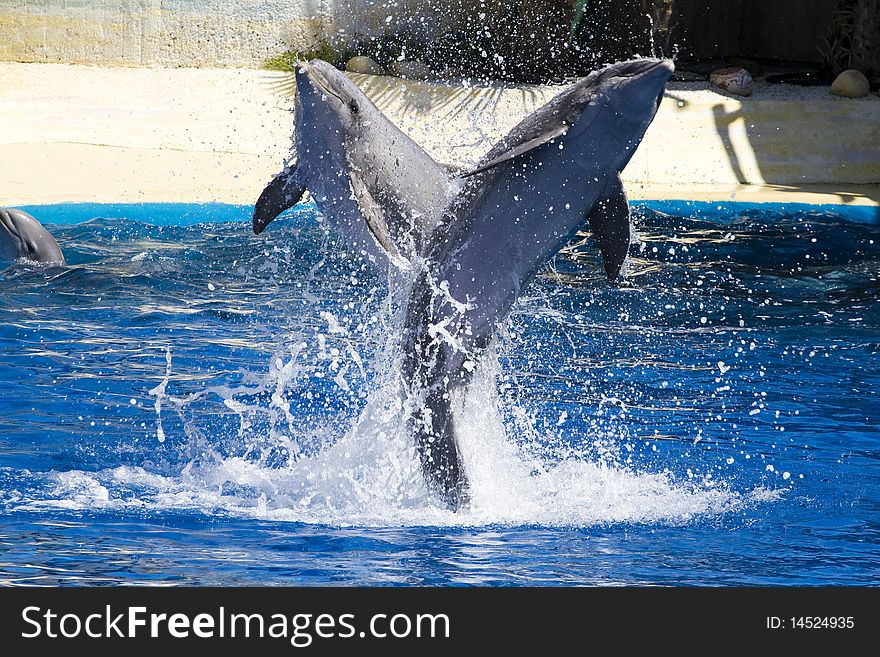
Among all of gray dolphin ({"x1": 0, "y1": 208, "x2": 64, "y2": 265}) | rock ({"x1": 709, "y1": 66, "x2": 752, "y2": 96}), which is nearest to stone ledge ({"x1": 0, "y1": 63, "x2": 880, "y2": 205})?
rock ({"x1": 709, "y1": 66, "x2": 752, "y2": 96})

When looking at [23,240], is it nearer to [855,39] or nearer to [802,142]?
[802,142]

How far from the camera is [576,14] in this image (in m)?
16.4

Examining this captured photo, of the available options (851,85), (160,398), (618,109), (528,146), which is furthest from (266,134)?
(618,109)

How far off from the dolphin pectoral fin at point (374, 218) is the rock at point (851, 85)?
11648 millimetres

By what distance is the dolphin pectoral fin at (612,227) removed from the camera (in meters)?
5.26

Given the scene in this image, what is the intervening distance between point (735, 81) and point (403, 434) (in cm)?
1134

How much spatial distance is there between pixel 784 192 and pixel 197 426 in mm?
8536

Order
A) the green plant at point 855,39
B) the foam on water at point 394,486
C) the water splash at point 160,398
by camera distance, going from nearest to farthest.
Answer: the foam on water at point 394,486, the water splash at point 160,398, the green plant at point 855,39

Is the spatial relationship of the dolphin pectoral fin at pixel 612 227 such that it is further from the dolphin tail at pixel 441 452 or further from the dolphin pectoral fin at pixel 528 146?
the dolphin tail at pixel 441 452

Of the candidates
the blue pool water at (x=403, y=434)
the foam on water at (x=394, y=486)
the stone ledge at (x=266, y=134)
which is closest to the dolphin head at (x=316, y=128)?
the blue pool water at (x=403, y=434)

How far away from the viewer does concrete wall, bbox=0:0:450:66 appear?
1677cm

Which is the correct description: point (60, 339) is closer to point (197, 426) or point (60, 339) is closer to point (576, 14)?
point (197, 426)

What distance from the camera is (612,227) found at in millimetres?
5340
